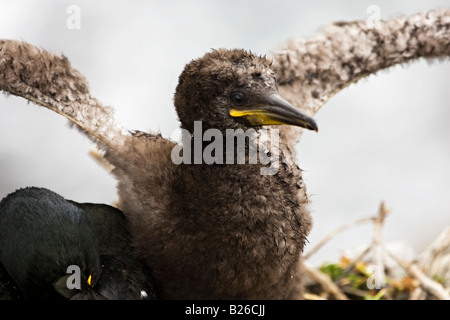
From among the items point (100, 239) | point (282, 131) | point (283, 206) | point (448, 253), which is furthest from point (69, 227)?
point (448, 253)

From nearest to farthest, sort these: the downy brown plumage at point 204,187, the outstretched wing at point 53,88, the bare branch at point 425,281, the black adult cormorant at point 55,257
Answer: the black adult cormorant at point 55,257 < the downy brown plumage at point 204,187 < the outstretched wing at point 53,88 < the bare branch at point 425,281

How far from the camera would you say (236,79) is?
232cm

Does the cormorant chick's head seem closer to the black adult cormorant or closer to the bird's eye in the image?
the bird's eye

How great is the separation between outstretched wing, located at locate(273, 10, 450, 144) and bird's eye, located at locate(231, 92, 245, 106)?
942 millimetres

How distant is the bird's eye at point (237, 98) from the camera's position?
233cm

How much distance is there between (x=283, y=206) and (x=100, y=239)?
2.19 ft

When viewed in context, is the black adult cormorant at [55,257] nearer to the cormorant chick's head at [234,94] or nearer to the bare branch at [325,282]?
the cormorant chick's head at [234,94]

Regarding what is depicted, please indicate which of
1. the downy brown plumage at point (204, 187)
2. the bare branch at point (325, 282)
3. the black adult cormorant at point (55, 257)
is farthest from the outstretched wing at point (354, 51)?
the black adult cormorant at point (55, 257)

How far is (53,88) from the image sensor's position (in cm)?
276
